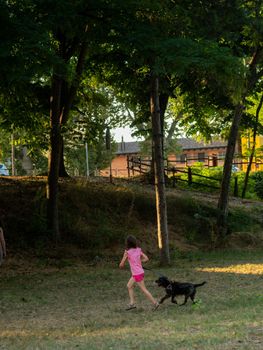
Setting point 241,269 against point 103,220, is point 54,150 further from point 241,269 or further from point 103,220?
point 241,269

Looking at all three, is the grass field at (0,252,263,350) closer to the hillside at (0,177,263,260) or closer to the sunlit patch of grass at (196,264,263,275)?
the sunlit patch of grass at (196,264,263,275)

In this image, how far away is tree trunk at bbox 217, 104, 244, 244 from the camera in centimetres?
2333

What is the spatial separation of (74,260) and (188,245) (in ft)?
18.0

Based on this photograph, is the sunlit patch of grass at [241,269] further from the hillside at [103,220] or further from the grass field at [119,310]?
the hillside at [103,220]

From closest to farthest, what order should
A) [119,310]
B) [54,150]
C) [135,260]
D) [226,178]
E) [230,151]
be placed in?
[135,260] → [119,310] → [54,150] → [230,151] → [226,178]

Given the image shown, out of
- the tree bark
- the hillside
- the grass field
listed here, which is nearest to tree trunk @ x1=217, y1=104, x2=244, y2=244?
the tree bark

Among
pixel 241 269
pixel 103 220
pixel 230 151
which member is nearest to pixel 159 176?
pixel 241 269

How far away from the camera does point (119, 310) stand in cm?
1145

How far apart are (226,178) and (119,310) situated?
43.9ft

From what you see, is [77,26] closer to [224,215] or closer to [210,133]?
[224,215]

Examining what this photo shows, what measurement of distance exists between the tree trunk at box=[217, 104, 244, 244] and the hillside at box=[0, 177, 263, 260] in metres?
0.38

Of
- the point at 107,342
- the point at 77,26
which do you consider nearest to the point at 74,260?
the point at 77,26

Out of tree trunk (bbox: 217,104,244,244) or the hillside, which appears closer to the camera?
the hillside

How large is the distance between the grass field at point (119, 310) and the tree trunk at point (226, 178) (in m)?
4.47
